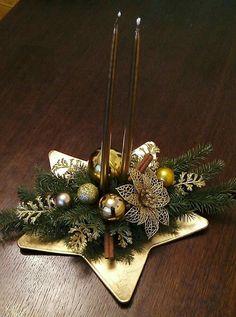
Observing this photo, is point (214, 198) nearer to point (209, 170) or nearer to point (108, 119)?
point (209, 170)

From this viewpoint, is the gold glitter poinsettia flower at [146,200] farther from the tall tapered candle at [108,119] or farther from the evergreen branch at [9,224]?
the evergreen branch at [9,224]

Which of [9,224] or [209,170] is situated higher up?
[209,170]

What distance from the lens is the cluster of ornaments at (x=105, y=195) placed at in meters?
0.52

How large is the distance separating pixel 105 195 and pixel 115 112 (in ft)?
0.91

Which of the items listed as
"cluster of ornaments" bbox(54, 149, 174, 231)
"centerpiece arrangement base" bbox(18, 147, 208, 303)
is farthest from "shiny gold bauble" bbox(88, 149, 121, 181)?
"centerpiece arrangement base" bbox(18, 147, 208, 303)

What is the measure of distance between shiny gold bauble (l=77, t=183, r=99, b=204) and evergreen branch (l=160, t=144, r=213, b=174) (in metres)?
0.14

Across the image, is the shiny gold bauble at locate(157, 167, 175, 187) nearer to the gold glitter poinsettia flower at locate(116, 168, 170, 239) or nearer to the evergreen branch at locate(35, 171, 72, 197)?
the gold glitter poinsettia flower at locate(116, 168, 170, 239)

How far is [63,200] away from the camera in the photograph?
54 centimetres

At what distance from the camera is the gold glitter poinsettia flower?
1.74 ft

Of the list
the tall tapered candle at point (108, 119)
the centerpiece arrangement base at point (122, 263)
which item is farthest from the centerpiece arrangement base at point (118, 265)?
the tall tapered candle at point (108, 119)

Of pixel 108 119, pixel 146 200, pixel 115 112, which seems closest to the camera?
pixel 108 119

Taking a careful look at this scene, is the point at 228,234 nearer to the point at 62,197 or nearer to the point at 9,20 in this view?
the point at 62,197

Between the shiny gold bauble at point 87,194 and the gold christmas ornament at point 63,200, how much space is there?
16 mm

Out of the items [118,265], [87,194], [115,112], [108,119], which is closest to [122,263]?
[118,265]
